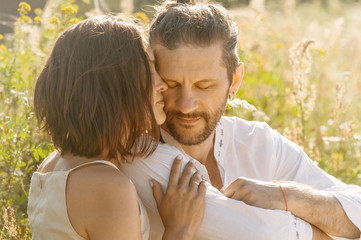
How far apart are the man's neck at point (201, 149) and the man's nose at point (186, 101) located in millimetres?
394

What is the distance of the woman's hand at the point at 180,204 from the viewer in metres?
2.26

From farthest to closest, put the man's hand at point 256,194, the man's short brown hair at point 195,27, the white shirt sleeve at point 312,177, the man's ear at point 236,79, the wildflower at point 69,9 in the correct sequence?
1. the wildflower at point 69,9
2. the man's ear at point 236,79
3. the man's short brown hair at point 195,27
4. the white shirt sleeve at point 312,177
5. the man's hand at point 256,194

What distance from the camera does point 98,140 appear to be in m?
2.21

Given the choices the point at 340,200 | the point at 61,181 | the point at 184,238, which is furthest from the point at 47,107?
the point at 340,200

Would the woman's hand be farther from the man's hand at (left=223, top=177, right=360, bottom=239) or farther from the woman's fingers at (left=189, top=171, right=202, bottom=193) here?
the man's hand at (left=223, top=177, right=360, bottom=239)

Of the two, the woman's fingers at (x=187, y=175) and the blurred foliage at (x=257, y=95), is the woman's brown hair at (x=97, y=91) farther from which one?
the blurred foliage at (x=257, y=95)

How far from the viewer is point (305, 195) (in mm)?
2617

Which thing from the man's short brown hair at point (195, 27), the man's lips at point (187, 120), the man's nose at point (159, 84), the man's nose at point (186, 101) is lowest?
the man's lips at point (187, 120)

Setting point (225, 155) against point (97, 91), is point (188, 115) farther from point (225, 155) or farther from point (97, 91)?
point (97, 91)

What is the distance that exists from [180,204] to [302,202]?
0.65m

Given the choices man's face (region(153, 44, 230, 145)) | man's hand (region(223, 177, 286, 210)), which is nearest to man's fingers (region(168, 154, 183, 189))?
man's hand (region(223, 177, 286, 210))

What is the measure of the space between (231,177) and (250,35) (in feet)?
11.7

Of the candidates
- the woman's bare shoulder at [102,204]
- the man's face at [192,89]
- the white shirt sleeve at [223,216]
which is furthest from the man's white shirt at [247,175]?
the woman's bare shoulder at [102,204]

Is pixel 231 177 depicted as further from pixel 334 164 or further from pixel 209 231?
pixel 334 164
